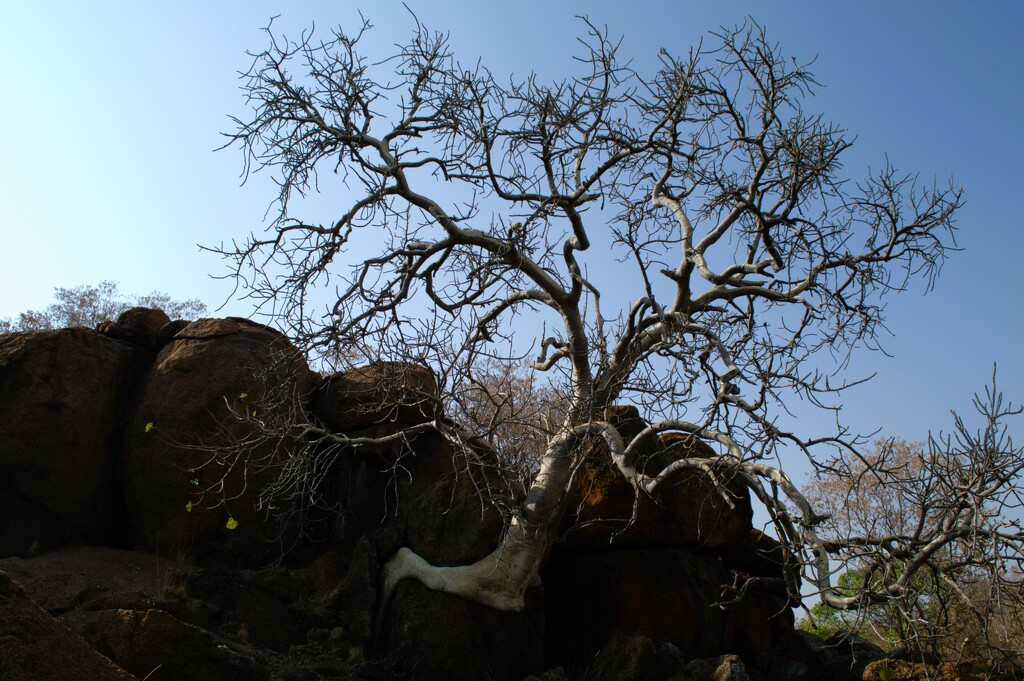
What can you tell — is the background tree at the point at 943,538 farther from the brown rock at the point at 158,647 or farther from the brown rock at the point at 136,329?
the brown rock at the point at 136,329

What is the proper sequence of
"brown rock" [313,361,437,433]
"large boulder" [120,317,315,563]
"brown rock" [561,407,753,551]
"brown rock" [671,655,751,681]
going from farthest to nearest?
"brown rock" [313,361,437,433], "large boulder" [120,317,315,563], "brown rock" [561,407,753,551], "brown rock" [671,655,751,681]

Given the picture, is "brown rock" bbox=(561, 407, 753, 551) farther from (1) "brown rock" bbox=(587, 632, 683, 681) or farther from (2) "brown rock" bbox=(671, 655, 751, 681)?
(2) "brown rock" bbox=(671, 655, 751, 681)

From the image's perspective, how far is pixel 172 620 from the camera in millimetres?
5418

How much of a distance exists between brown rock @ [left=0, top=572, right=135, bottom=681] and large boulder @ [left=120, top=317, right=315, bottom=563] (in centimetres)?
461

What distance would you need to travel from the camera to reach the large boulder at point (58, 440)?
8352 mm

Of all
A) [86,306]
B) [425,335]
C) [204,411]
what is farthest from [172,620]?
[86,306]

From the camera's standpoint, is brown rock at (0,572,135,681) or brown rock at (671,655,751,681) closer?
brown rock at (0,572,135,681)

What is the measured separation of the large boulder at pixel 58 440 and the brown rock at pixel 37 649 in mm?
4865

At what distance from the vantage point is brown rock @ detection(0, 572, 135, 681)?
3625mm

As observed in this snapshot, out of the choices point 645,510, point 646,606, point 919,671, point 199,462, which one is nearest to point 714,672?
point 646,606

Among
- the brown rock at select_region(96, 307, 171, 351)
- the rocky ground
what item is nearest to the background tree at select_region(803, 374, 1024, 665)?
the rocky ground

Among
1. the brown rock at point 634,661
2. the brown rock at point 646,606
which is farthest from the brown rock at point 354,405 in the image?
the brown rock at point 634,661

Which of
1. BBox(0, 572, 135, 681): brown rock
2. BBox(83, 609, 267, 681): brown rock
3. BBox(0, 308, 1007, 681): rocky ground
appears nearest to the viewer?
BBox(0, 572, 135, 681): brown rock

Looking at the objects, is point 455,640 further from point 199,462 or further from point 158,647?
point 199,462
